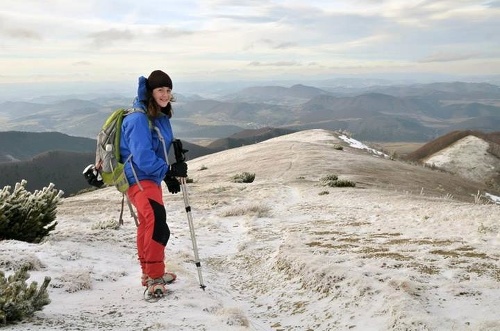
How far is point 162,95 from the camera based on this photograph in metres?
6.60

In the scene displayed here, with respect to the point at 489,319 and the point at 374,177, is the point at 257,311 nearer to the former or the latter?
the point at 489,319

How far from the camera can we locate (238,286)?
24.8ft

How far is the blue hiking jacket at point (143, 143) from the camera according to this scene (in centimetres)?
624

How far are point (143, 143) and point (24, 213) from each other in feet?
14.5

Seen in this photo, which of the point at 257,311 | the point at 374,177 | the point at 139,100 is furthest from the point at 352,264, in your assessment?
the point at 374,177

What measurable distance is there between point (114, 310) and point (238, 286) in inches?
101

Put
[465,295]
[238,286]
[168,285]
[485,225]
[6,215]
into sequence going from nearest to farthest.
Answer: [465,295]
[168,285]
[238,286]
[6,215]
[485,225]

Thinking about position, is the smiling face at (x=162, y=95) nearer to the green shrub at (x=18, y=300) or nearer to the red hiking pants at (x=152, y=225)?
the red hiking pants at (x=152, y=225)

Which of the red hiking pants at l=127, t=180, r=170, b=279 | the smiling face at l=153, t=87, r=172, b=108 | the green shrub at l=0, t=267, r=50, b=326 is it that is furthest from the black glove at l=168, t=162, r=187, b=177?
the green shrub at l=0, t=267, r=50, b=326

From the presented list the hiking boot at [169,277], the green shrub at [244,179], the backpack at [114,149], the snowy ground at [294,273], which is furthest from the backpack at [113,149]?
the green shrub at [244,179]

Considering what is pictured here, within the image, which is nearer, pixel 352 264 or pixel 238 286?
pixel 352 264

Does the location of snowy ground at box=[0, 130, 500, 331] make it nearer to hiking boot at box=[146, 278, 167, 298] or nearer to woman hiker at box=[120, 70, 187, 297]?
hiking boot at box=[146, 278, 167, 298]

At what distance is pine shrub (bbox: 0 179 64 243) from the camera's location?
28.2 feet

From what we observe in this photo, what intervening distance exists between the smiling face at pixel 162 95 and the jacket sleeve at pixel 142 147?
0.40 meters
